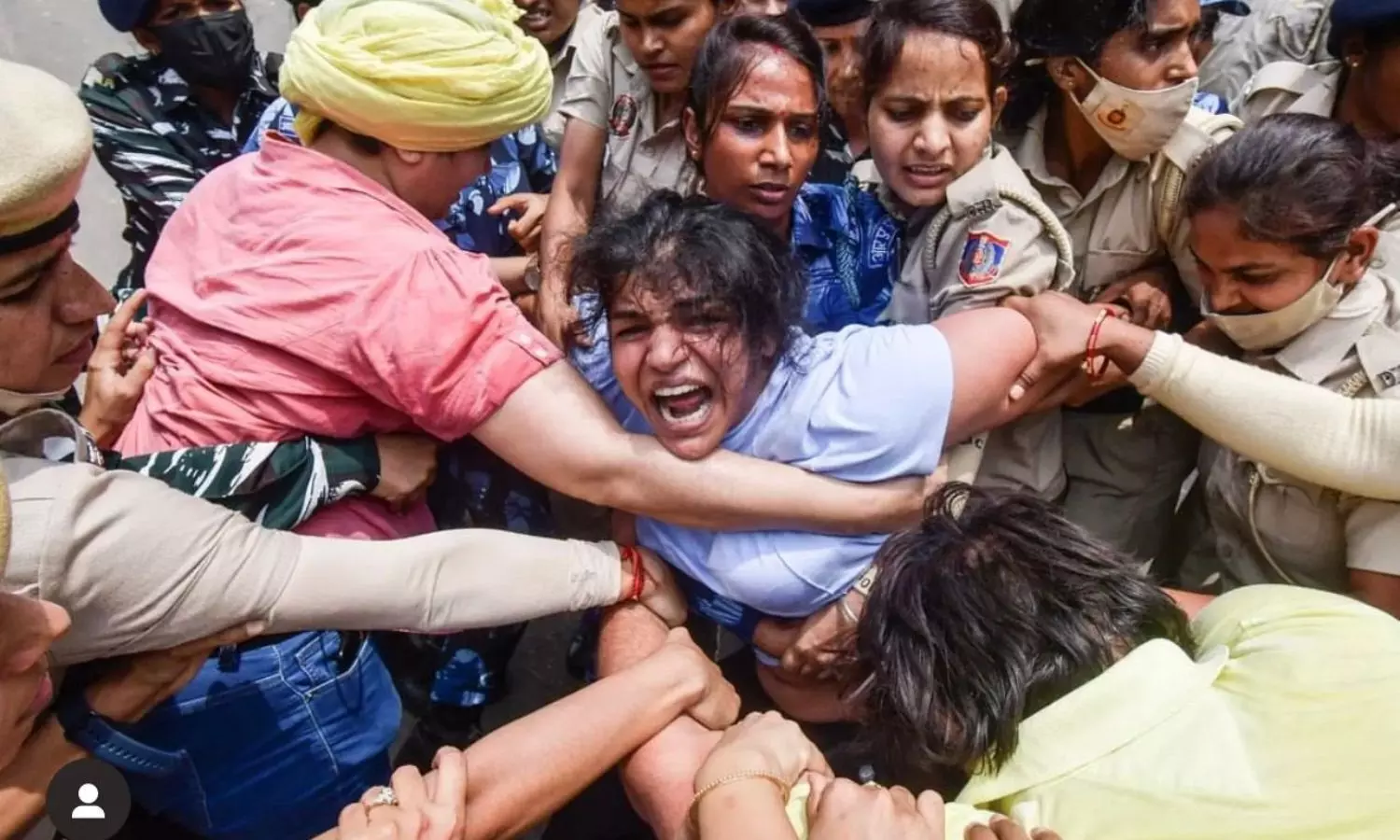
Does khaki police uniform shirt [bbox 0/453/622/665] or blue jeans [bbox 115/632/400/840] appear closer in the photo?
khaki police uniform shirt [bbox 0/453/622/665]

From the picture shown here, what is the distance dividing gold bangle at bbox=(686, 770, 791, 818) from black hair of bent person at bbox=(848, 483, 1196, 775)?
0.19 metres

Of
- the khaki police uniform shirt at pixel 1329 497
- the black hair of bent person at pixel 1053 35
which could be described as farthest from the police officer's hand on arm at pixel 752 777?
the black hair of bent person at pixel 1053 35

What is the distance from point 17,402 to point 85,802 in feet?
2.00

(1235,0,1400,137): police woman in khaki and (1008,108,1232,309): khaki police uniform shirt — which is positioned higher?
(1235,0,1400,137): police woman in khaki

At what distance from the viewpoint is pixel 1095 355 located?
202cm

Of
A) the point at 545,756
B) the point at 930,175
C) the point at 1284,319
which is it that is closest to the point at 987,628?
the point at 545,756

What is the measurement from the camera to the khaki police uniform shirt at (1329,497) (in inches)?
74.4

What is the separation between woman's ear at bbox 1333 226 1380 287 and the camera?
1.92m

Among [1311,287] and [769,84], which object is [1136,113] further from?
[769,84]

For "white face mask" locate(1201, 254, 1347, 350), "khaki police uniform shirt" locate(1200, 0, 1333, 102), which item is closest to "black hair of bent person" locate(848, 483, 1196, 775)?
"white face mask" locate(1201, 254, 1347, 350)

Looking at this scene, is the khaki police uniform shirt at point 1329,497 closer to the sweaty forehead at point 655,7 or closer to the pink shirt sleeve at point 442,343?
the pink shirt sleeve at point 442,343

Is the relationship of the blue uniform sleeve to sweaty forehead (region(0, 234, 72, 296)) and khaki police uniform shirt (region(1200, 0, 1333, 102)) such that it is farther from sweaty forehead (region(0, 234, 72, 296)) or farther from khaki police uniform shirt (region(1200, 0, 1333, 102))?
khaki police uniform shirt (region(1200, 0, 1333, 102))

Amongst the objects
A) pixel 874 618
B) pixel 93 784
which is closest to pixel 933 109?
pixel 874 618

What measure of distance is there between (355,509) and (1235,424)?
1703 millimetres
